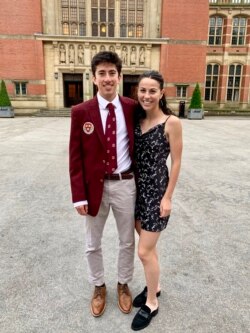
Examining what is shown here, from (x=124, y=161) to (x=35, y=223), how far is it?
7.63ft

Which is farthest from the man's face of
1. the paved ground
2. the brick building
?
the brick building

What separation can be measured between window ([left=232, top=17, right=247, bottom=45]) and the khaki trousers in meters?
29.8

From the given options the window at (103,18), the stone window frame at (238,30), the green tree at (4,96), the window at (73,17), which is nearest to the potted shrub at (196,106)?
the window at (103,18)

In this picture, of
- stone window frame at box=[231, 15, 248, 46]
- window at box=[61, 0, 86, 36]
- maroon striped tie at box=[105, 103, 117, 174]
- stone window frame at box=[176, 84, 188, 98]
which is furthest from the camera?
stone window frame at box=[231, 15, 248, 46]

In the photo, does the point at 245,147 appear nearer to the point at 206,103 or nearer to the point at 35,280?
the point at 35,280

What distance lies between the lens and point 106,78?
2.12 meters

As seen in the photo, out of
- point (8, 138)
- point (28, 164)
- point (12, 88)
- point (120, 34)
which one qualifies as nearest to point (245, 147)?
point (28, 164)

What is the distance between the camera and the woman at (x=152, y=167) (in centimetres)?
212

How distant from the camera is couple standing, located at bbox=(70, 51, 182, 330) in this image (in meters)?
2.13

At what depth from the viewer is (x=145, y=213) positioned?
227 centimetres

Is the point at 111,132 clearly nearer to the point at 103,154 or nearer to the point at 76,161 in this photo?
the point at 103,154

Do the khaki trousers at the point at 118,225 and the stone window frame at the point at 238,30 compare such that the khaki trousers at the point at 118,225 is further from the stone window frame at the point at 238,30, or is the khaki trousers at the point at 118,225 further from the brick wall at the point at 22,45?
the stone window frame at the point at 238,30

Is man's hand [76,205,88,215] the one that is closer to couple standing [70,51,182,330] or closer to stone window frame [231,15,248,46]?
couple standing [70,51,182,330]

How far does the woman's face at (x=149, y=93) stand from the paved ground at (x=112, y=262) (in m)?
1.74
